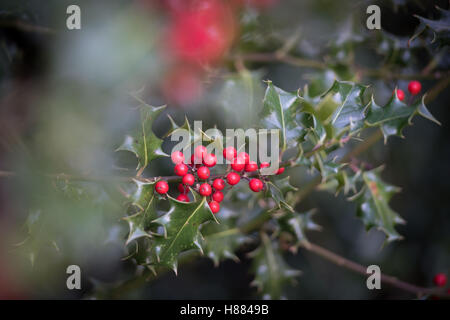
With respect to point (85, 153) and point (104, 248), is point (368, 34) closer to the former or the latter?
point (85, 153)

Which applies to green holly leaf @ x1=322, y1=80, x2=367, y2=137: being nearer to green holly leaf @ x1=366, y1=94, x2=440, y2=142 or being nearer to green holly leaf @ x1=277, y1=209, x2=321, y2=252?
Answer: green holly leaf @ x1=366, y1=94, x2=440, y2=142

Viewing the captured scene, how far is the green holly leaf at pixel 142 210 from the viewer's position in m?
0.77

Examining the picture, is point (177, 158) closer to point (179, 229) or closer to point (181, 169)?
point (181, 169)

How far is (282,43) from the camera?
1.42 metres

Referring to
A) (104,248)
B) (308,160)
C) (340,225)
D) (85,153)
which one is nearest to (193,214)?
(308,160)

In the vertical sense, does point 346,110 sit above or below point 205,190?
above

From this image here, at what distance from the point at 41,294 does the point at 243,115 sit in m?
0.94

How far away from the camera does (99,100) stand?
119cm

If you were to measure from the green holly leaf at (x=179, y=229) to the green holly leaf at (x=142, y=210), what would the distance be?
0.04m

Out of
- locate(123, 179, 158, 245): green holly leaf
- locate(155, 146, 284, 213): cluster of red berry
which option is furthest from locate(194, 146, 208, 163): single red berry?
locate(123, 179, 158, 245): green holly leaf

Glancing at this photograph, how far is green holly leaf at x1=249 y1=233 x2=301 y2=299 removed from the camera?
4.21 ft

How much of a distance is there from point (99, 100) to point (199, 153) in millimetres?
557

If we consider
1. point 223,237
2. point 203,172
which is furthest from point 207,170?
point 223,237

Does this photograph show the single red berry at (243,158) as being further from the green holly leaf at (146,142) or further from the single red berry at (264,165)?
the green holly leaf at (146,142)
